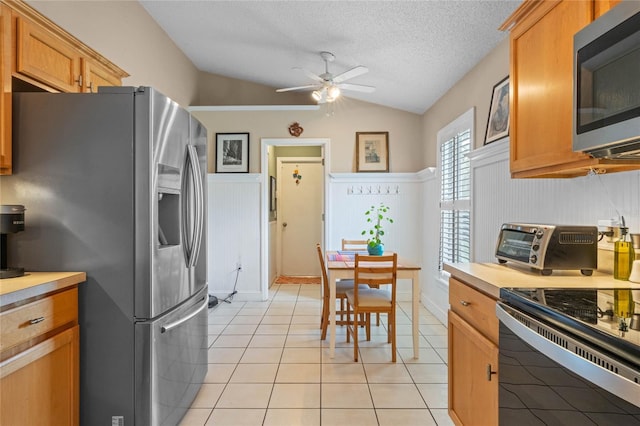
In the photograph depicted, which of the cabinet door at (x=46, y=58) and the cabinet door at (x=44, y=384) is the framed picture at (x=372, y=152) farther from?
the cabinet door at (x=44, y=384)

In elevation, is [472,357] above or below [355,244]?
below

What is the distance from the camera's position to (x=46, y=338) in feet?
4.74

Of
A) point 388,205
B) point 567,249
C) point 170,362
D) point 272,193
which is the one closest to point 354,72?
point 388,205

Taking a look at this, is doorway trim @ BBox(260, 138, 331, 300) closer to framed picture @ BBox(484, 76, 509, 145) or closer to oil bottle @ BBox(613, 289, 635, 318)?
framed picture @ BBox(484, 76, 509, 145)

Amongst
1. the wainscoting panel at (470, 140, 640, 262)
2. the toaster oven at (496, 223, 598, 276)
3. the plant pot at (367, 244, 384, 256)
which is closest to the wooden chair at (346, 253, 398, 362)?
the plant pot at (367, 244, 384, 256)

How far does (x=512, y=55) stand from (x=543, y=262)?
108 centimetres

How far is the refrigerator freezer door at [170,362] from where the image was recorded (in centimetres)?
166

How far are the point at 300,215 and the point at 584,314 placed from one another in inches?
224

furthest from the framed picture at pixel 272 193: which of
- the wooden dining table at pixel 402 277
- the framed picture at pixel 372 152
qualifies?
the wooden dining table at pixel 402 277

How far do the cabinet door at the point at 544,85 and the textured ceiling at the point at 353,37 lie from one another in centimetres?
70

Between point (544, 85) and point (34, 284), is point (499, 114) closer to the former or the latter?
point (544, 85)

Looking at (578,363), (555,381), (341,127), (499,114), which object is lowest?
(555,381)

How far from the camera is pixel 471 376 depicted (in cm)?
156

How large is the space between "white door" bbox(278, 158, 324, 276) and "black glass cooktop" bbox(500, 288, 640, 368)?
17.4ft
